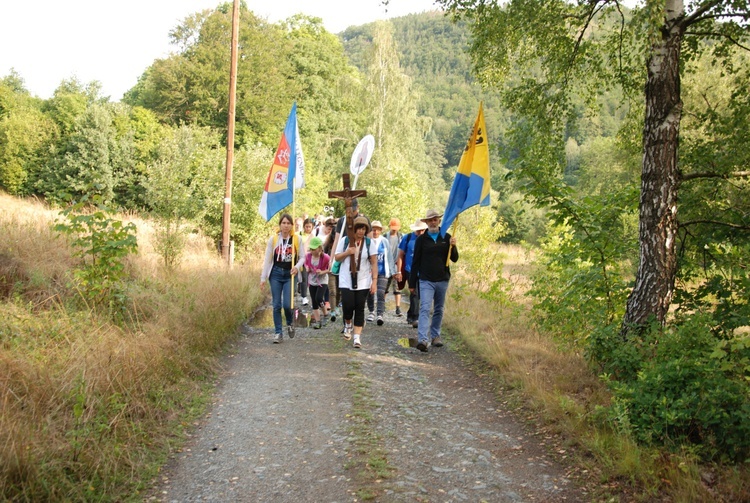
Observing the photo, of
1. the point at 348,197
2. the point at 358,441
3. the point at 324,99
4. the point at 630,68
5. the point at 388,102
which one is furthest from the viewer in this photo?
the point at 324,99

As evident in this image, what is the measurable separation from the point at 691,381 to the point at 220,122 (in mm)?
42608

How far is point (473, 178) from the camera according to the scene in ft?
28.5

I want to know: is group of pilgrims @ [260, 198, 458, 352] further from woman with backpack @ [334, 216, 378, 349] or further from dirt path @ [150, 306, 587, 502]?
dirt path @ [150, 306, 587, 502]

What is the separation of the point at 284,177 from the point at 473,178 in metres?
4.18

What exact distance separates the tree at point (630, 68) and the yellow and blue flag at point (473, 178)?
68 centimetres

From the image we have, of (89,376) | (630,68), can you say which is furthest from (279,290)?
(630,68)

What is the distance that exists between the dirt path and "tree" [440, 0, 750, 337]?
77.2 inches

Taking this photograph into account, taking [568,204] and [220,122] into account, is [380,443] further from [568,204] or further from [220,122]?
[220,122]

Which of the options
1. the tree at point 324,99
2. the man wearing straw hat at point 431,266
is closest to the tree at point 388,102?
the tree at point 324,99

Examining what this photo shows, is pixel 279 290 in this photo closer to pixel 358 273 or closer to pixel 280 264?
pixel 280 264

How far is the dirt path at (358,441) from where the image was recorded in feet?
14.8

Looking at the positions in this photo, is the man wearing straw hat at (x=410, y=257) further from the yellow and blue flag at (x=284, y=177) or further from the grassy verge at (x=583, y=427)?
the yellow and blue flag at (x=284, y=177)

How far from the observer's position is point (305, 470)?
4859 millimetres

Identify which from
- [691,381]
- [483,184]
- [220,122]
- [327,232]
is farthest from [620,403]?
[220,122]
